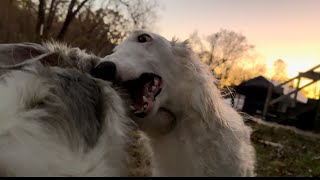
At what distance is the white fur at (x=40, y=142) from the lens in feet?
4.87

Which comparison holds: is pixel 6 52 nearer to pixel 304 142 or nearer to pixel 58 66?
pixel 58 66

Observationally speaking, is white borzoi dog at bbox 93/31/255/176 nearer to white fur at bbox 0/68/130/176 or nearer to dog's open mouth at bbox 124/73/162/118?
dog's open mouth at bbox 124/73/162/118

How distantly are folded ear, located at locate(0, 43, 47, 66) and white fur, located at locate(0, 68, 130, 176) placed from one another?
43 cm

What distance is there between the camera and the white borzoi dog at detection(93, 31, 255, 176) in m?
3.46

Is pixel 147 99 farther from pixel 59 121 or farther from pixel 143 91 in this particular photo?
pixel 59 121

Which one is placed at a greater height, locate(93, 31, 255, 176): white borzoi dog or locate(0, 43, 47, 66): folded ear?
locate(0, 43, 47, 66): folded ear

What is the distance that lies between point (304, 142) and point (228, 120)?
15424 millimetres

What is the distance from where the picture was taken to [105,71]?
2.56m

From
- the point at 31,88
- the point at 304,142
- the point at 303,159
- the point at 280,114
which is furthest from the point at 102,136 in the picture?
the point at 280,114

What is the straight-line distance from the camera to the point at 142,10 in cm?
2681

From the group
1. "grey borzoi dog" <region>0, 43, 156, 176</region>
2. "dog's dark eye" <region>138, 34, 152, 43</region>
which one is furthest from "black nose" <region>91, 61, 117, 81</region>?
"dog's dark eye" <region>138, 34, 152, 43</region>

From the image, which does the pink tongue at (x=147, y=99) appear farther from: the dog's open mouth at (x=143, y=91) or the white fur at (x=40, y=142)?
the white fur at (x=40, y=142)

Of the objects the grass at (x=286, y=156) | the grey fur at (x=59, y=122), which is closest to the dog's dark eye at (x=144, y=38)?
the grey fur at (x=59, y=122)

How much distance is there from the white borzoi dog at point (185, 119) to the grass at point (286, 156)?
140 inches
